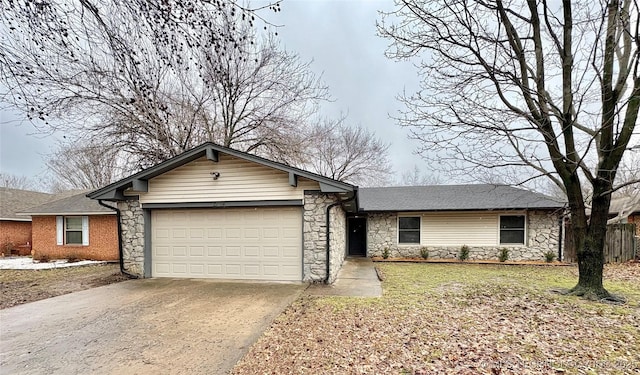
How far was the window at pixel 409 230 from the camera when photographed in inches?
555

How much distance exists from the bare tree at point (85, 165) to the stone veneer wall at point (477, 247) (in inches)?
476

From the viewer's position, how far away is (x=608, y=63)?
21.6 feet

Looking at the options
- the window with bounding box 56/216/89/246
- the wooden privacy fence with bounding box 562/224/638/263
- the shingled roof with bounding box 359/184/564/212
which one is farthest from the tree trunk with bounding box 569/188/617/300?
the window with bounding box 56/216/89/246

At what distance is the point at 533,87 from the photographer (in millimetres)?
7855

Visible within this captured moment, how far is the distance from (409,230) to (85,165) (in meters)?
23.8

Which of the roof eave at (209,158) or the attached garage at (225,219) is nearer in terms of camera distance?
the roof eave at (209,158)

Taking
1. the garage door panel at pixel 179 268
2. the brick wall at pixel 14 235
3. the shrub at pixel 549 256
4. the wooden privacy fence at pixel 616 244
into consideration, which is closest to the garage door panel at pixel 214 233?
the garage door panel at pixel 179 268

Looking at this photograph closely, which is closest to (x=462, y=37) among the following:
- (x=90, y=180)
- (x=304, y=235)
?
(x=304, y=235)

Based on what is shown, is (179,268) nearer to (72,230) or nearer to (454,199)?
(72,230)

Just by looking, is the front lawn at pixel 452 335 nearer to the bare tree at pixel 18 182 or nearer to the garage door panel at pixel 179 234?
the garage door panel at pixel 179 234

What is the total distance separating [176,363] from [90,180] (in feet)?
95.4

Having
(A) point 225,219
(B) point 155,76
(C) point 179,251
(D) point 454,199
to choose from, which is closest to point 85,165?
(C) point 179,251

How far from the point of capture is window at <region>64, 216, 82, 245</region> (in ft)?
44.6

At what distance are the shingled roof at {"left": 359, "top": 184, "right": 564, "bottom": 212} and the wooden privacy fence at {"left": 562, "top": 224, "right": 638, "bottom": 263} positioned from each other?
6.81ft
